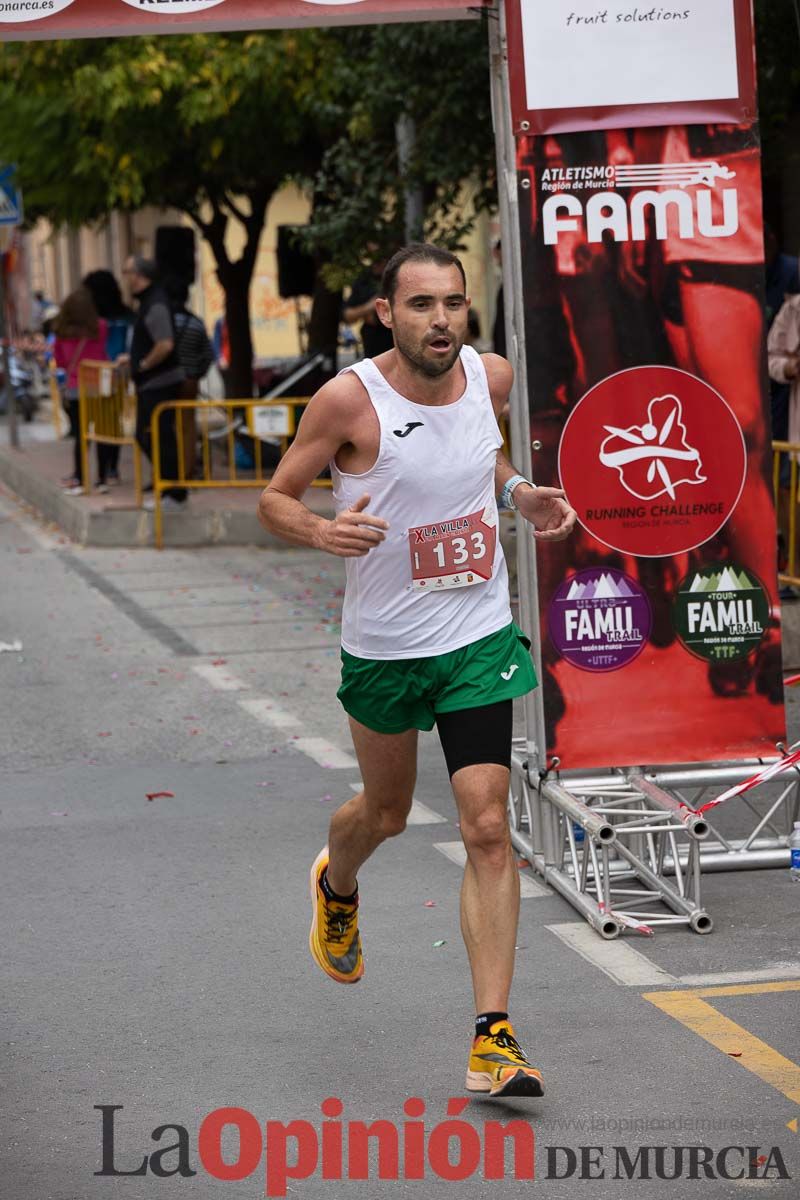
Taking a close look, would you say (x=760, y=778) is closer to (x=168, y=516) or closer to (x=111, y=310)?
(x=168, y=516)

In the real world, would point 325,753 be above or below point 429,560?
below

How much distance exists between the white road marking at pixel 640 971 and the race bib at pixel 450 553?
51.3 inches

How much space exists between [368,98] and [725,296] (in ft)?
26.7

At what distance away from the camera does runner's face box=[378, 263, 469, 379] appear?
5078mm

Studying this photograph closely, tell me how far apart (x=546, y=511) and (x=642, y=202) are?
63.3 inches

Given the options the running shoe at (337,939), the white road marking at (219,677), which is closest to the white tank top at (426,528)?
the running shoe at (337,939)

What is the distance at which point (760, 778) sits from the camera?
6.44m

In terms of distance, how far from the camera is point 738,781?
680 centimetres

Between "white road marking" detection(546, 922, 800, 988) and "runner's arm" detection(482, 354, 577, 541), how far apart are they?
1.29 m

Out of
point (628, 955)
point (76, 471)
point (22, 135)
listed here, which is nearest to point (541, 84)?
point (628, 955)

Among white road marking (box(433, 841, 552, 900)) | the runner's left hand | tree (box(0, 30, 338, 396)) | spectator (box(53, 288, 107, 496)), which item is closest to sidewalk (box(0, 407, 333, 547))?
spectator (box(53, 288, 107, 496))

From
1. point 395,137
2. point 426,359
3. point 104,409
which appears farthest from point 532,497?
point 104,409

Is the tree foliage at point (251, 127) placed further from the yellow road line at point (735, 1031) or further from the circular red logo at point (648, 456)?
the yellow road line at point (735, 1031)

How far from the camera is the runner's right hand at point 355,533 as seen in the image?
474 centimetres
